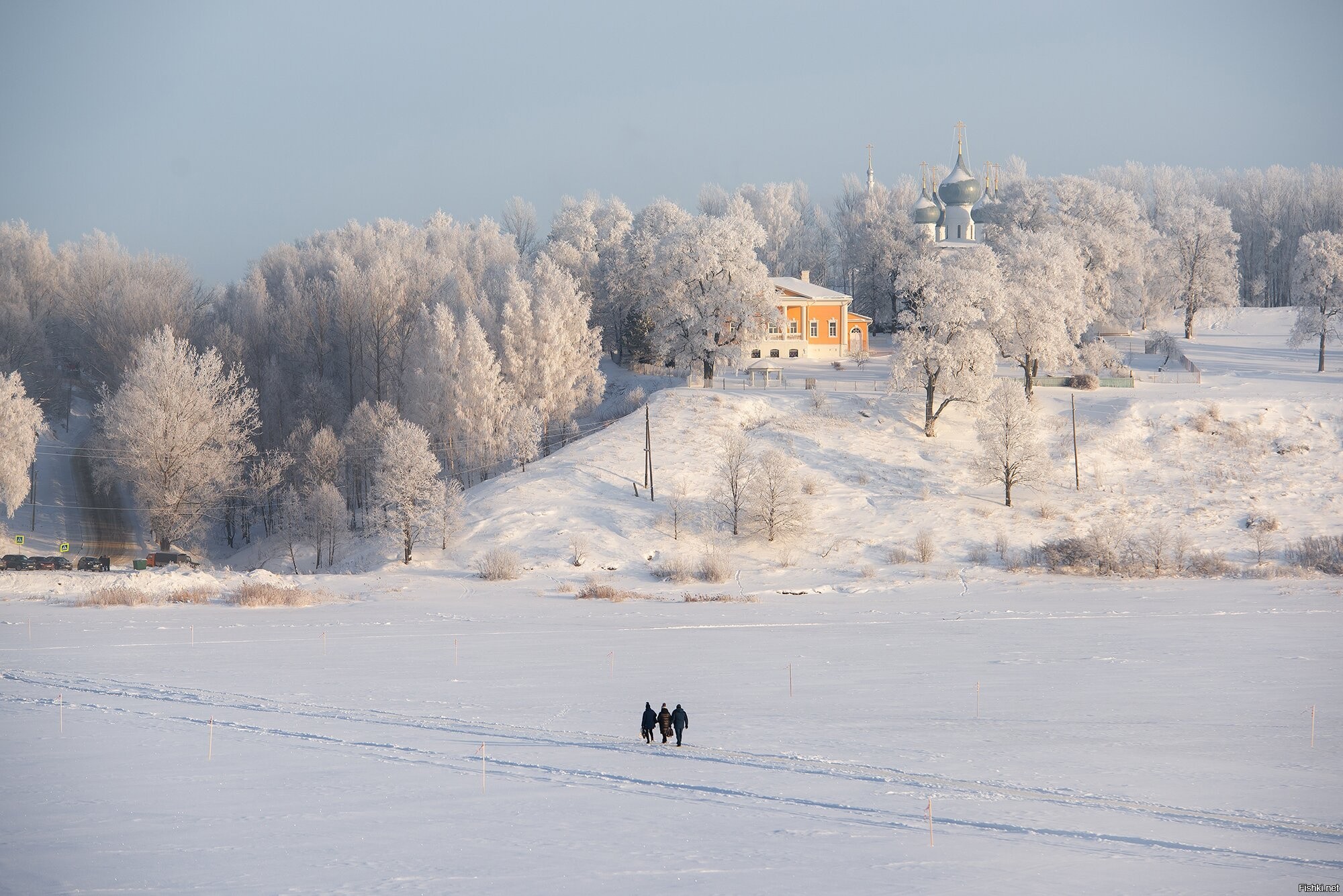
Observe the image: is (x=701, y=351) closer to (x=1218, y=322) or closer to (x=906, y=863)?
(x=1218, y=322)

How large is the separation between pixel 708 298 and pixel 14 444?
38.2 meters

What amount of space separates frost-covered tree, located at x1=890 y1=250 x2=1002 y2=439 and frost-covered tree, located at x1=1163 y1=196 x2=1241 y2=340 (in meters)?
30.6

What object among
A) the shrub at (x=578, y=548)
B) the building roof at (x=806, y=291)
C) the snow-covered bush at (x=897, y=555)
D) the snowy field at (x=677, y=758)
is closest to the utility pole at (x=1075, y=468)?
the snow-covered bush at (x=897, y=555)

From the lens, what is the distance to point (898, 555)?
175ft

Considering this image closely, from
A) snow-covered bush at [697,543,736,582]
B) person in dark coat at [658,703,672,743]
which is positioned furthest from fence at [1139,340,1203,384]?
person in dark coat at [658,703,672,743]

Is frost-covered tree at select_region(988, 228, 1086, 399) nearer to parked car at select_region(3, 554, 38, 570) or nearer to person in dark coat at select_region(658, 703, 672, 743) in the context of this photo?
person in dark coat at select_region(658, 703, 672, 743)

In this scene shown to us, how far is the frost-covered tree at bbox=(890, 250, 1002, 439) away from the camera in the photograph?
6362 cm

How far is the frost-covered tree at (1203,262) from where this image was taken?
89.6 meters

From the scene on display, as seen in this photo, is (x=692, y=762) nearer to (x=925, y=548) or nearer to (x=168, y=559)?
(x=925, y=548)

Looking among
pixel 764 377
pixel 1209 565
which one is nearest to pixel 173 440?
pixel 764 377

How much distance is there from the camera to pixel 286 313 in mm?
82125

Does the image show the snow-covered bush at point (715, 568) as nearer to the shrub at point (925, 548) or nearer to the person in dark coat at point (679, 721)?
the shrub at point (925, 548)

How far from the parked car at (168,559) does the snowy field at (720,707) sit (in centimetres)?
416

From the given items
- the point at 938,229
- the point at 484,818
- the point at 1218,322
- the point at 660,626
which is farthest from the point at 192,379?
the point at 1218,322
